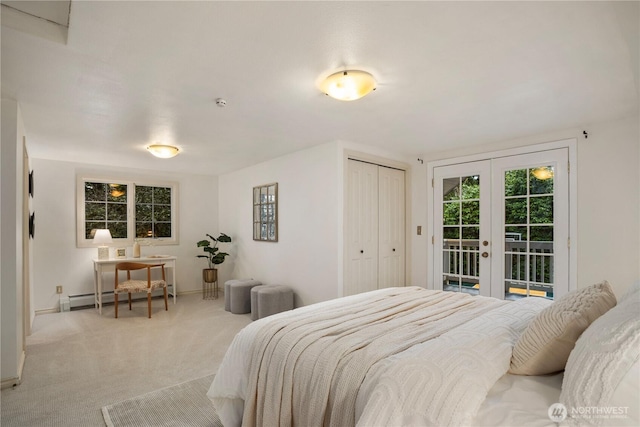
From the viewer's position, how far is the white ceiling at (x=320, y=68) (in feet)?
5.28

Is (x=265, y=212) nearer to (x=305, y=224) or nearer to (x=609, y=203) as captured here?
(x=305, y=224)

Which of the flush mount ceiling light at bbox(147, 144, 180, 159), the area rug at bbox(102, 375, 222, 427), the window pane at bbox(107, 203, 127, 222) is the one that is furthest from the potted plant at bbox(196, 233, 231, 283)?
the area rug at bbox(102, 375, 222, 427)

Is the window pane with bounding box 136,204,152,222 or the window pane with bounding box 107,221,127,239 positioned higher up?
the window pane with bounding box 136,204,152,222

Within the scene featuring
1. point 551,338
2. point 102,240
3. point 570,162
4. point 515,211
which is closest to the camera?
point 551,338

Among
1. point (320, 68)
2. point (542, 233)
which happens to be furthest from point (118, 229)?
point (542, 233)

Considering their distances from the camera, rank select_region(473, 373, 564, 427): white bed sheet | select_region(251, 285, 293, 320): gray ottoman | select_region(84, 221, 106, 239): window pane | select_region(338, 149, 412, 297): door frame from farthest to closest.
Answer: select_region(84, 221, 106, 239): window pane, select_region(251, 285, 293, 320): gray ottoman, select_region(338, 149, 412, 297): door frame, select_region(473, 373, 564, 427): white bed sheet

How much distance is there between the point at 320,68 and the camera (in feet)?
7.00

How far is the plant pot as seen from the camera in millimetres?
5844

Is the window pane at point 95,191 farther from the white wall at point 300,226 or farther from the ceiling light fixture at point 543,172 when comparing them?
the ceiling light fixture at point 543,172

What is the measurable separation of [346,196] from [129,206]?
12.8 ft

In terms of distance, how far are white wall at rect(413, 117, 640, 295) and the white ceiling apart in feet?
0.73

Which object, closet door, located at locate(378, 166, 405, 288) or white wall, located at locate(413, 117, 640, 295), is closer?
white wall, located at locate(413, 117, 640, 295)

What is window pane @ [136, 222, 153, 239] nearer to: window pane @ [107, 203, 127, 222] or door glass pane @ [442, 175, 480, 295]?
window pane @ [107, 203, 127, 222]

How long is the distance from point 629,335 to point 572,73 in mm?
1909
